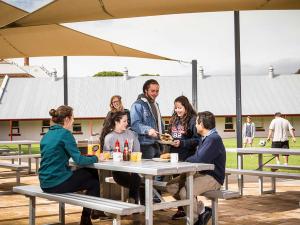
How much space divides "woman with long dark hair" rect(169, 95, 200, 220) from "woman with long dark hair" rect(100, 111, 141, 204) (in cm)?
59

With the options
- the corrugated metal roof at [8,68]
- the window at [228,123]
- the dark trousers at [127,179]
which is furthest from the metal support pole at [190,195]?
the corrugated metal roof at [8,68]

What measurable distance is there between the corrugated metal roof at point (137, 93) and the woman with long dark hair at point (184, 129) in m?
34.4

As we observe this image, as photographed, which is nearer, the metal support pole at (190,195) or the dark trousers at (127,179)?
the metal support pole at (190,195)

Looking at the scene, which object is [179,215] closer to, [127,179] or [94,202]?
[127,179]

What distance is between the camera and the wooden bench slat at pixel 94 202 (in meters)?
4.43

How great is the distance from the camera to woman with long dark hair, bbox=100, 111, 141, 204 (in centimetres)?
587

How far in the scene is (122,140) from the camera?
19.6ft

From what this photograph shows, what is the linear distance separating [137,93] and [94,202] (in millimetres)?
39234

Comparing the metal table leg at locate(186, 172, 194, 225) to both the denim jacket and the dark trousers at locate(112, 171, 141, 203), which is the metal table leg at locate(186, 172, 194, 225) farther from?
the denim jacket

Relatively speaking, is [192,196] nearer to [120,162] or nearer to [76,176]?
[120,162]

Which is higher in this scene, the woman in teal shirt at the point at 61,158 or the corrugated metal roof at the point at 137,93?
the corrugated metal roof at the point at 137,93

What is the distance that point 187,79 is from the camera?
4469 cm

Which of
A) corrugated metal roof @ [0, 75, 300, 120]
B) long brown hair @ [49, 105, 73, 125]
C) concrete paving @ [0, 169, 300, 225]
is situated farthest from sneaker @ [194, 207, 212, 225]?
corrugated metal roof @ [0, 75, 300, 120]

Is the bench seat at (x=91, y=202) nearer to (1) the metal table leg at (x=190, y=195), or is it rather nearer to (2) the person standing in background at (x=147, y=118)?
(1) the metal table leg at (x=190, y=195)
